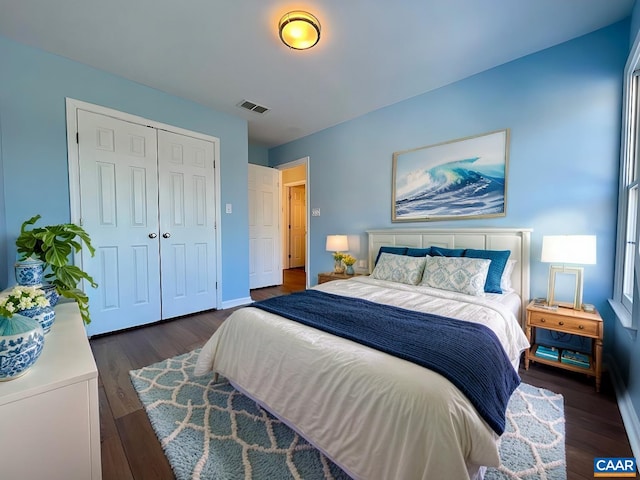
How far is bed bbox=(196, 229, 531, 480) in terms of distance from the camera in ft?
2.97

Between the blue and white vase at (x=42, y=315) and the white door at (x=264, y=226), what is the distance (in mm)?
3362

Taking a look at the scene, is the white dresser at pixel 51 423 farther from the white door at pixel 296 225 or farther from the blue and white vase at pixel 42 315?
the white door at pixel 296 225

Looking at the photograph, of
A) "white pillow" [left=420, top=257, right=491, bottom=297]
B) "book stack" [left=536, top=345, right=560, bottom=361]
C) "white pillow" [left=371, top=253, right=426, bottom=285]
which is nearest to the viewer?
"book stack" [left=536, top=345, right=560, bottom=361]

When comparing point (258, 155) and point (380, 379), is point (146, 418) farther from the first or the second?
point (258, 155)

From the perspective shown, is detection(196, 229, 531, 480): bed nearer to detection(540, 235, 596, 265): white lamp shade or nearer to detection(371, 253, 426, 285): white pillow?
detection(371, 253, 426, 285): white pillow

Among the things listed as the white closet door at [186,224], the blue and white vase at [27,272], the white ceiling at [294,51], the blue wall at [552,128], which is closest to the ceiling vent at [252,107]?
the white ceiling at [294,51]

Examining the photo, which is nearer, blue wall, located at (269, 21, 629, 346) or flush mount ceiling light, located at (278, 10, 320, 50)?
flush mount ceiling light, located at (278, 10, 320, 50)

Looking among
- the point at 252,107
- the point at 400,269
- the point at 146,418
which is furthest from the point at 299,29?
the point at 146,418

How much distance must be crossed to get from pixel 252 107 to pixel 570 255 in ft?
11.5

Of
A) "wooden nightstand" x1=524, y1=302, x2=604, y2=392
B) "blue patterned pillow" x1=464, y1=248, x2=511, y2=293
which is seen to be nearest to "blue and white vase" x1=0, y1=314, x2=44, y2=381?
"blue patterned pillow" x1=464, y1=248, x2=511, y2=293

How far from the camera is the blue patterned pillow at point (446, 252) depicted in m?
2.55

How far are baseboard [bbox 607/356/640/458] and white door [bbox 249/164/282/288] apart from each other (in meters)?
4.32

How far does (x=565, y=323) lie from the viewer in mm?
1922

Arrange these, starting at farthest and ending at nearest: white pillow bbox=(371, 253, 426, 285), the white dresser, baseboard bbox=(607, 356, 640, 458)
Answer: white pillow bbox=(371, 253, 426, 285) < baseboard bbox=(607, 356, 640, 458) < the white dresser
